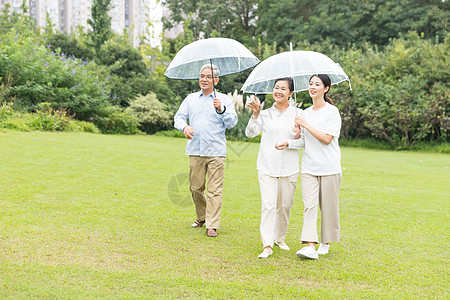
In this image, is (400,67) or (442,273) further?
(400,67)

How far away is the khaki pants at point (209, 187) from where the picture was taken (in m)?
5.20

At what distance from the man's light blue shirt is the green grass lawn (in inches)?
37.0

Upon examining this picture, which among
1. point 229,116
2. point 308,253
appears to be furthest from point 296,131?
point 308,253

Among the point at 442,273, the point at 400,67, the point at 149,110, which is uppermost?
the point at 400,67

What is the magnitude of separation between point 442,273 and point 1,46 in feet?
51.2

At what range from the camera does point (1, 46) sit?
1577 cm

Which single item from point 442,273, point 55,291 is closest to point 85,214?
point 55,291

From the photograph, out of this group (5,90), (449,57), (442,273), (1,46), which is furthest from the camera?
(449,57)

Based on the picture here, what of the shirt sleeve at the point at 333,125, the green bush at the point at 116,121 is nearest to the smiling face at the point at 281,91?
the shirt sleeve at the point at 333,125

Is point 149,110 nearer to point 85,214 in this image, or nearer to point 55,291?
point 85,214

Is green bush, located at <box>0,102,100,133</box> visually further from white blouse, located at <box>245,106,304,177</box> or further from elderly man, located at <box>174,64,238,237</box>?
white blouse, located at <box>245,106,304,177</box>

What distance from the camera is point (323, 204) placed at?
4.54 metres

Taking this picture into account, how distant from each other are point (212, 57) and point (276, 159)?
4.49ft

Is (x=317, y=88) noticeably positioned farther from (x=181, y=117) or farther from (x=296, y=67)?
(x=181, y=117)
